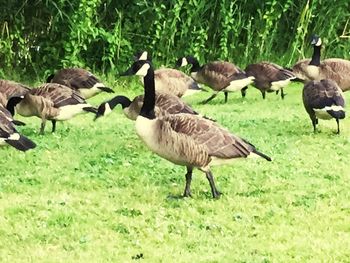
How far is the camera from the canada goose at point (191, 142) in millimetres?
7582

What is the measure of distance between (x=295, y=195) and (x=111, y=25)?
10429 millimetres

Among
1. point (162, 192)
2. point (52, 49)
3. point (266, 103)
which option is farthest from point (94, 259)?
point (52, 49)

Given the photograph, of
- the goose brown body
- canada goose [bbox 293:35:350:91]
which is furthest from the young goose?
canada goose [bbox 293:35:350:91]

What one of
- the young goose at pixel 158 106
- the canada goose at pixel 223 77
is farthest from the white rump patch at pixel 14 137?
the canada goose at pixel 223 77

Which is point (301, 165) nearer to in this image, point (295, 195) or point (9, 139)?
point (295, 195)

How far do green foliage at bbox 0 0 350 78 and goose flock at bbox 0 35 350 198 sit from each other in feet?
4.50

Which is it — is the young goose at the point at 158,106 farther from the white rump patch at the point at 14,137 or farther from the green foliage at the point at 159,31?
the green foliage at the point at 159,31

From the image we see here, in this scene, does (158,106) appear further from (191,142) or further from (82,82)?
(82,82)

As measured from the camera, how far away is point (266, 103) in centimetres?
1476

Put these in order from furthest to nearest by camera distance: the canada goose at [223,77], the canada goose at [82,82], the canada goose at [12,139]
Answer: the canada goose at [223,77] < the canada goose at [82,82] < the canada goose at [12,139]

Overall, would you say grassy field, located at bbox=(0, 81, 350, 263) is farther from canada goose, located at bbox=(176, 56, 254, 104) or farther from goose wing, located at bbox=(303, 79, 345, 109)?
canada goose, located at bbox=(176, 56, 254, 104)

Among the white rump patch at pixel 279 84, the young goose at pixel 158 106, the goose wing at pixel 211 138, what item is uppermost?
the goose wing at pixel 211 138

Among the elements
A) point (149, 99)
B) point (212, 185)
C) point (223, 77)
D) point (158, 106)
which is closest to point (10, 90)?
point (158, 106)

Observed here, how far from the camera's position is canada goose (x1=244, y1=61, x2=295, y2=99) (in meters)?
14.6
